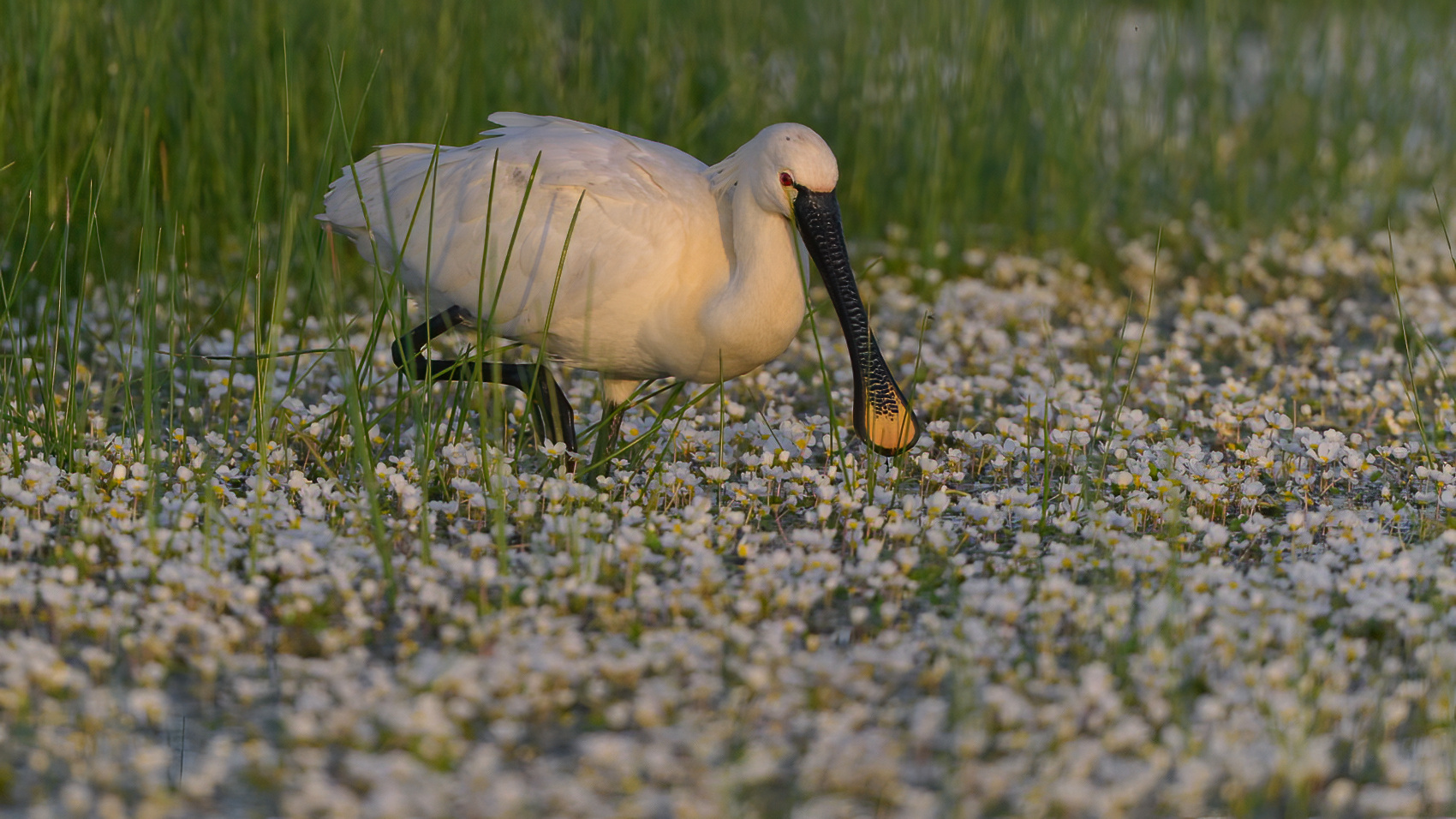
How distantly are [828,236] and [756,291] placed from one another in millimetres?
306

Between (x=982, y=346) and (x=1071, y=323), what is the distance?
757 millimetres

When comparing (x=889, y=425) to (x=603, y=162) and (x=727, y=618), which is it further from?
(x=727, y=618)

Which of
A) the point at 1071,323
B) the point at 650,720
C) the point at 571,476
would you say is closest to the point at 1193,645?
the point at 650,720

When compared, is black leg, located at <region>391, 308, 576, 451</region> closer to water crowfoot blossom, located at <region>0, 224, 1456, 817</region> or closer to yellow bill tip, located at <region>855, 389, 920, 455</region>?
water crowfoot blossom, located at <region>0, 224, 1456, 817</region>

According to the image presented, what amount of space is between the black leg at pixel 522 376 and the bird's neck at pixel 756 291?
588 millimetres

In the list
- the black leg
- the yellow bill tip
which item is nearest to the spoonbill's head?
the yellow bill tip

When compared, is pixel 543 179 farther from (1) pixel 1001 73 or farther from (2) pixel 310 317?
(1) pixel 1001 73

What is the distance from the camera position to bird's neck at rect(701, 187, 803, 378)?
466cm

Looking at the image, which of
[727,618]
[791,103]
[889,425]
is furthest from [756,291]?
[791,103]

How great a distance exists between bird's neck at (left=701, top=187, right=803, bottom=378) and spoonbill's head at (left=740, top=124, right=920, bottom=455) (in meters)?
0.06

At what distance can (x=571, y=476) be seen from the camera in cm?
464

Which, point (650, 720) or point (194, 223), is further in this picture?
point (194, 223)

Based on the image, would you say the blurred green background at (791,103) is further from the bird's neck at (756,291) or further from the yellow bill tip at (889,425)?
the yellow bill tip at (889,425)

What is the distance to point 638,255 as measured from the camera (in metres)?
4.71
